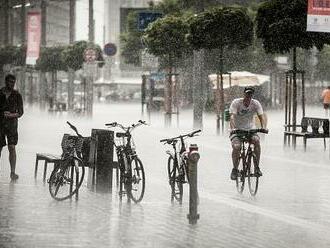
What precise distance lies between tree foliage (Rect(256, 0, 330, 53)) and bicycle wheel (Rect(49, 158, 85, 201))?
12076 mm

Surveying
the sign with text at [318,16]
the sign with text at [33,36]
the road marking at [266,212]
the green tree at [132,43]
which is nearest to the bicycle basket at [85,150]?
the road marking at [266,212]

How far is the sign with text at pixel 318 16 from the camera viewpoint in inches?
734

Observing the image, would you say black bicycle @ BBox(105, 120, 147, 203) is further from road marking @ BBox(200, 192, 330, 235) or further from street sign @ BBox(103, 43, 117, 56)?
street sign @ BBox(103, 43, 117, 56)

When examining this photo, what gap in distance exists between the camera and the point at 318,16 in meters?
18.8

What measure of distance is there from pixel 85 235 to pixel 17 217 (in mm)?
1491

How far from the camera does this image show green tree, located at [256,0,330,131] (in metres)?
23.8

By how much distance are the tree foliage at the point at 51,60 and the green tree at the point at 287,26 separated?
3340cm

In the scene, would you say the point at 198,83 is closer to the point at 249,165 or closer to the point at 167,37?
the point at 167,37

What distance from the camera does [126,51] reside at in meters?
72.8

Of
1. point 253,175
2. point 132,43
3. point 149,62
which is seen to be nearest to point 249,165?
point 253,175

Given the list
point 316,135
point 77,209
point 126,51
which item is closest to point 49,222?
point 77,209

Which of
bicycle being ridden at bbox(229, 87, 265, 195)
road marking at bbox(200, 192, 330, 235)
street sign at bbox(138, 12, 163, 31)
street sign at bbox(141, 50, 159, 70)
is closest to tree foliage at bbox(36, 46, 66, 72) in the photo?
street sign at bbox(138, 12, 163, 31)

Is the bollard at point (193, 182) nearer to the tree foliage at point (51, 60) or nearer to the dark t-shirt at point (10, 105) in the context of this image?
the dark t-shirt at point (10, 105)

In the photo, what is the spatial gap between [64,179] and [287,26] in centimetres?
1237
